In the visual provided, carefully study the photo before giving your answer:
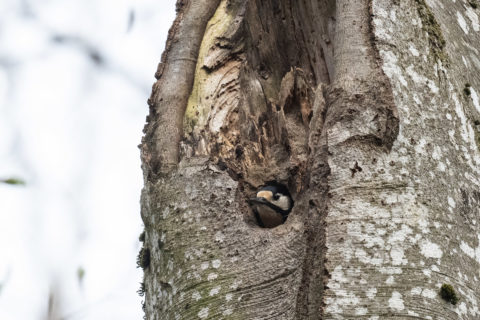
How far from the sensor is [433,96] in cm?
245

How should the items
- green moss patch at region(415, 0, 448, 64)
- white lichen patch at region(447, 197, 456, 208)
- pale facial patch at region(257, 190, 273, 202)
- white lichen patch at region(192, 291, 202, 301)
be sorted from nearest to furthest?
white lichen patch at region(447, 197, 456, 208)
white lichen patch at region(192, 291, 202, 301)
green moss patch at region(415, 0, 448, 64)
pale facial patch at region(257, 190, 273, 202)

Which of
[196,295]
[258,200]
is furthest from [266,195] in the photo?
[196,295]

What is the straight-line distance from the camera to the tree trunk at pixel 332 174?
2020 millimetres

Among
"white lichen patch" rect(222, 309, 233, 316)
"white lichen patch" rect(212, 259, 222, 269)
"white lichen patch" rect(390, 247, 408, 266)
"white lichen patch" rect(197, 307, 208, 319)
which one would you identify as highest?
"white lichen patch" rect(212, 259, 222, 269)

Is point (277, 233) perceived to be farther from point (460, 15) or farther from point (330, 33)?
point (460, 15)

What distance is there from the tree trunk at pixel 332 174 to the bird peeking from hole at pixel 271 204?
0.05 metres

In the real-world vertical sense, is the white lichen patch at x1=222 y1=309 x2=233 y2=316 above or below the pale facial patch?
below

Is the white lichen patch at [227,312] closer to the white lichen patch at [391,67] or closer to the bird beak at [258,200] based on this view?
the bird beak at [258,200]

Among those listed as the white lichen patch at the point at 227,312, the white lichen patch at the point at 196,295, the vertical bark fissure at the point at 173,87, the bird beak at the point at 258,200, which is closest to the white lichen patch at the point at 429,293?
the white lichen patch at the point at 227,312

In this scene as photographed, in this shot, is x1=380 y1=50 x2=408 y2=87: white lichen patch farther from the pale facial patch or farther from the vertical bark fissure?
the vertical bark fissure

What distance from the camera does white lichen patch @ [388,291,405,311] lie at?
1905 millimetres

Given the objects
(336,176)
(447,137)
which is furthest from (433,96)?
(336,176)

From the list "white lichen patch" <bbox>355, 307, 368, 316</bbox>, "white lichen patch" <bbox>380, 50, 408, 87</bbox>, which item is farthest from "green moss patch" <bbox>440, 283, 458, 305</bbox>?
"white lichen patch" <bbox>380, 50, 408, 87</bbox>

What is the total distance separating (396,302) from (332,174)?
19.4 inches
